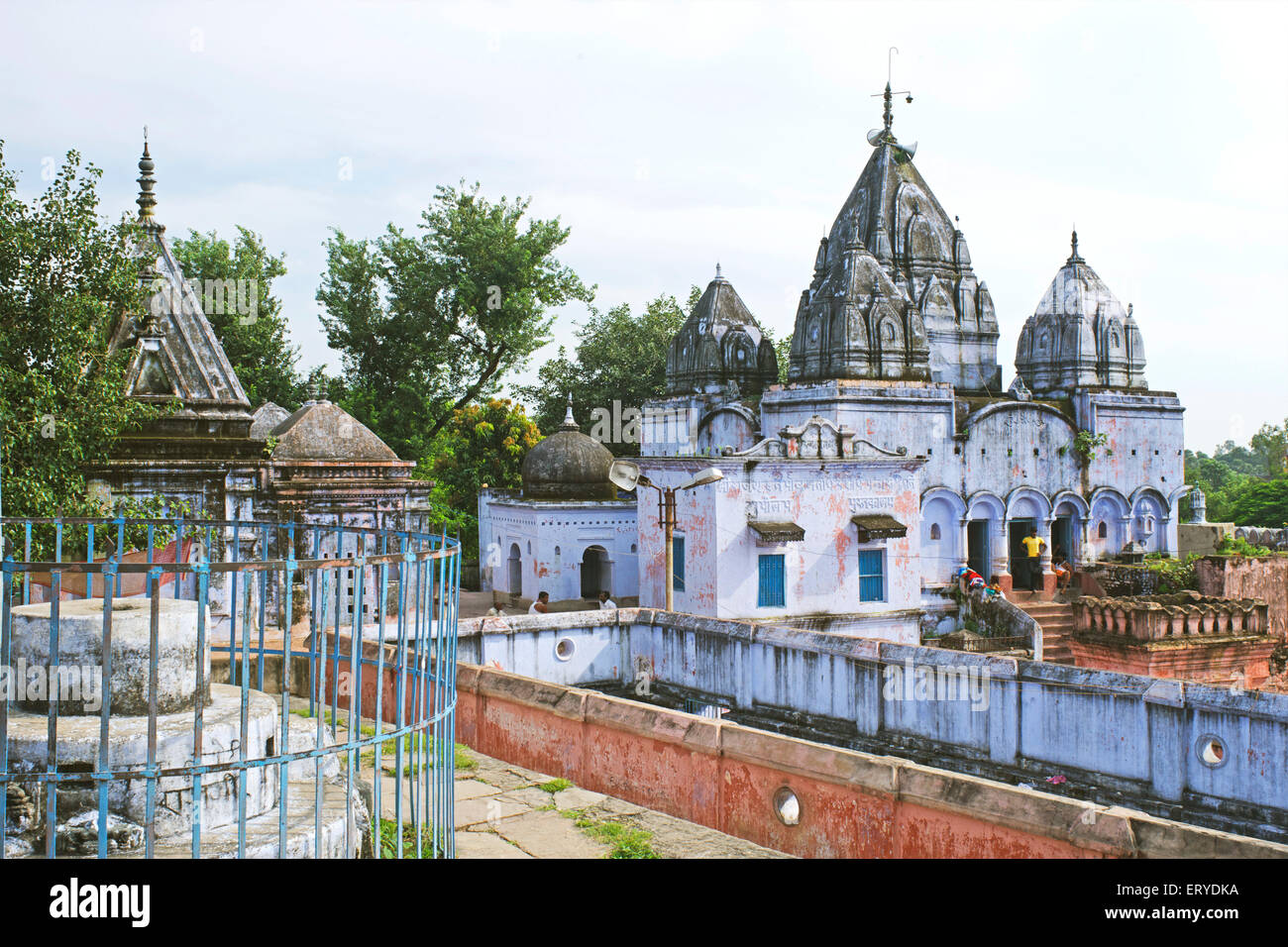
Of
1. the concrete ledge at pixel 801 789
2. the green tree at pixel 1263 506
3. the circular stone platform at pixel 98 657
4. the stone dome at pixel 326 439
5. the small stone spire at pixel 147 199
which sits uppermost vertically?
the small stone spire at pixel 147 199

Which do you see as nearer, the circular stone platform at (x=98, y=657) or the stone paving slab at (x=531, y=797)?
the circular stone platform at (x=98, y=657)

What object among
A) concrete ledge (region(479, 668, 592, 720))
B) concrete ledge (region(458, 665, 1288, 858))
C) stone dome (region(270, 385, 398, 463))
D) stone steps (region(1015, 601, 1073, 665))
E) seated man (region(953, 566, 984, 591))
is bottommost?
stone steps (region(1015, 601, 1073, 665))

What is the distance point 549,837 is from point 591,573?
1945 centimetres

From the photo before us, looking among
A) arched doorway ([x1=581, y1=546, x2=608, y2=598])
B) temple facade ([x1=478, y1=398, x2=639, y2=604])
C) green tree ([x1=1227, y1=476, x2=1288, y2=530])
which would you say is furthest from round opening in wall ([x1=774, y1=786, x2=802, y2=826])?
green tree ([x1=1227, y1=476, x2=1288, y2=530])

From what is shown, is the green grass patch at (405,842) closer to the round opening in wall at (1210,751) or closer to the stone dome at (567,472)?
the round opening in wall at (1210,751)

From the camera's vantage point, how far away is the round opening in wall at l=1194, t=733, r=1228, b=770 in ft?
29.7

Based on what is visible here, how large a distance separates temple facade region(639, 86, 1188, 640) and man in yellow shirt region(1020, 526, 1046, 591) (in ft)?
0.63

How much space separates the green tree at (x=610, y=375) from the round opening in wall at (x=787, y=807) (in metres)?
31.6

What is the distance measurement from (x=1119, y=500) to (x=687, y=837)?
77.1 feet

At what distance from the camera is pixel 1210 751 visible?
9109mm

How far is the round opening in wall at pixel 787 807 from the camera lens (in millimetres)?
7347

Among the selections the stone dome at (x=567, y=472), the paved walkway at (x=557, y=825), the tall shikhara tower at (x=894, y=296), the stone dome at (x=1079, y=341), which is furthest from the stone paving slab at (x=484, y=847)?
the stone dome at (x=1079, y=341)

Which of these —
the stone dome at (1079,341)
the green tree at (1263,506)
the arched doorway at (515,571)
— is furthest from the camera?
the green tree at (1263,506)

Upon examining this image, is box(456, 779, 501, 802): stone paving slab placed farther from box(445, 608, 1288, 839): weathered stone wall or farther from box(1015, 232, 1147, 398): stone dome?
box(1015, 232, 1147, 398): stone dome
